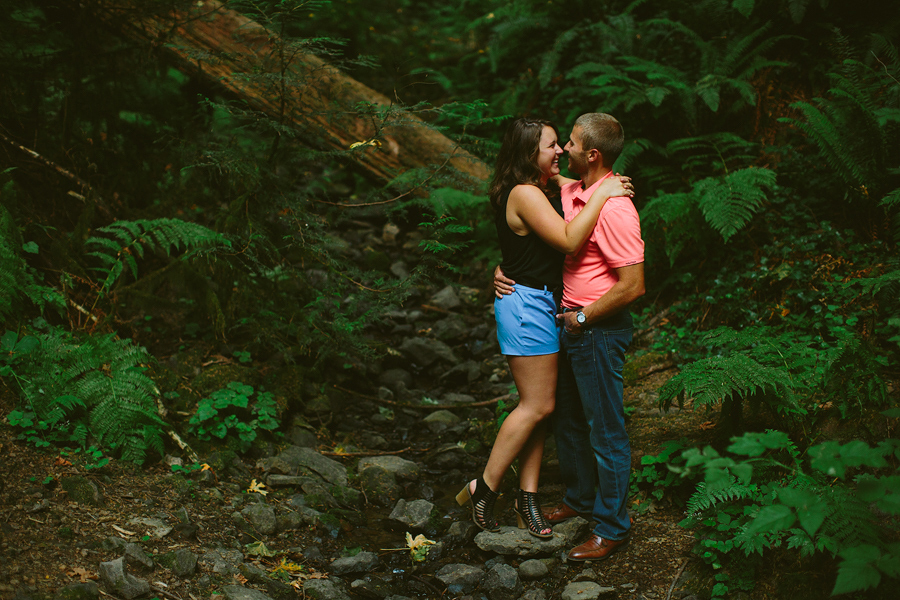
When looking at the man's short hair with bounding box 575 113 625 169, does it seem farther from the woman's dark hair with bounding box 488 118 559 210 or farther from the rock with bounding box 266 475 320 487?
the rock with bounding box 266 475 320 487

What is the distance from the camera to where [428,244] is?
3930 millimetres

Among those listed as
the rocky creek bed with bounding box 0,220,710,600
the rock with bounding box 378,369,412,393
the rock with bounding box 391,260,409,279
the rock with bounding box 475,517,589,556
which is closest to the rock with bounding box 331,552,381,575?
the rocky creek bed with bounding box 0,220,710,600

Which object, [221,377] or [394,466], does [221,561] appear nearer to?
[394,466]

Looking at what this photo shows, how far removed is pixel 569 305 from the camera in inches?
126

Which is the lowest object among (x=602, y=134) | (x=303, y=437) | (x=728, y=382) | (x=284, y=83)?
(x=303, y=437)

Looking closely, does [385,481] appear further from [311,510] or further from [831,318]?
[831,318]

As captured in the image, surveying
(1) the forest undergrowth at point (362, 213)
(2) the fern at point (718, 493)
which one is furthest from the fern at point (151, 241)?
(2) the fern at point (718, 493)

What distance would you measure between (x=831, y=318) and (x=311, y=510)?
387 cm

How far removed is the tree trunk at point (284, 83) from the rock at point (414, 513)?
250 cm

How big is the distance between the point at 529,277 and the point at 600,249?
45 centimetres

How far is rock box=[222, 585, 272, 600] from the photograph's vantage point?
2674mm

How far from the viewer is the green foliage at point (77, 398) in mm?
3270

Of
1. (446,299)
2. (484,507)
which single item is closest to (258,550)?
(484,507)

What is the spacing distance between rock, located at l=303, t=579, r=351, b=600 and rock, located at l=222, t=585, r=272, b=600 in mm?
255
